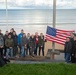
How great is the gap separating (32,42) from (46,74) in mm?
5185

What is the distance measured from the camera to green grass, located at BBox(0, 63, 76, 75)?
38.4 feet

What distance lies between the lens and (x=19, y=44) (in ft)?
54.0

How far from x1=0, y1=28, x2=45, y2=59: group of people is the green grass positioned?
10.8ft

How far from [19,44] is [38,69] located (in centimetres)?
454

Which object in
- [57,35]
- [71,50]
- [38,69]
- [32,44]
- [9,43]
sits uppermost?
[57,35]

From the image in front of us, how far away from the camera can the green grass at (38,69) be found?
11.7m

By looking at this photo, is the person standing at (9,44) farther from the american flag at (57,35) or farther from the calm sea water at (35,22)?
the calm sea water at (35,22)

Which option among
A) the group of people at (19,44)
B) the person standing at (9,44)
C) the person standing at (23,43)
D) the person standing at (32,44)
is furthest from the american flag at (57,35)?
the person standing at (9,44)

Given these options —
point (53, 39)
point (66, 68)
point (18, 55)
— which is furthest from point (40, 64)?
point (53, 39)

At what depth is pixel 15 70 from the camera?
12047 millimetres

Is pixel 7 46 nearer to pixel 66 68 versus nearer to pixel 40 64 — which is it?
pixel 40 64

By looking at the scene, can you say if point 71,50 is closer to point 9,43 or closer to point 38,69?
point 38,69

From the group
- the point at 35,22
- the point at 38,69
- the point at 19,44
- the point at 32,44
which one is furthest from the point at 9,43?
the point at 35,22

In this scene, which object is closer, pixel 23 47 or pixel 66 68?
pixel 66 68
